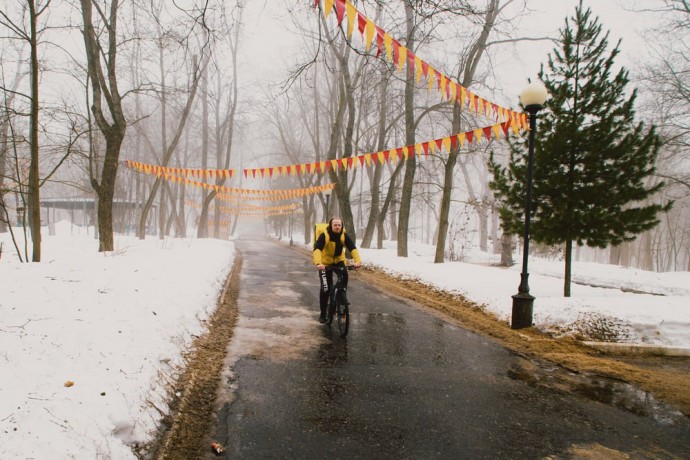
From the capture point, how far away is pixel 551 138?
823 cm

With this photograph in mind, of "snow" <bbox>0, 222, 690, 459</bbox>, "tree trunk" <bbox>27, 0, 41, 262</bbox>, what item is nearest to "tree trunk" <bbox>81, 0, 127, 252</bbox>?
"tree trunk" <bbox>27, 0, 41, 262</bbox>

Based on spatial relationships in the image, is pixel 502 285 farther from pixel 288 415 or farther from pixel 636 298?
pixel 288 415

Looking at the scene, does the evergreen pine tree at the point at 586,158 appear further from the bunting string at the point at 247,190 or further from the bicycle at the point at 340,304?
the bunting string at the point at 247,190

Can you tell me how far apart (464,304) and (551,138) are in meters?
3.95

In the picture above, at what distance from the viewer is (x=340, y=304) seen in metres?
6.67

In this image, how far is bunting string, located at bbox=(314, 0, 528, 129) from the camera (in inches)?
196

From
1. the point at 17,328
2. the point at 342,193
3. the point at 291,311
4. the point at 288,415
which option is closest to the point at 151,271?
the point at 291,311

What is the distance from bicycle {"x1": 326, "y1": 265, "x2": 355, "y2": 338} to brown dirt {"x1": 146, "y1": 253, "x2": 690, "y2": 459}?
1.76 m

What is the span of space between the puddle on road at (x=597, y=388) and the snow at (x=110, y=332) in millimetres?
1753

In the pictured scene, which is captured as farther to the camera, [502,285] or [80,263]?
[502,285]

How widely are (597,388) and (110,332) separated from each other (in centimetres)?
554

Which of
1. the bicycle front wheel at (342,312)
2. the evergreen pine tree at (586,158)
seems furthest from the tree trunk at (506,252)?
the bicycle front wheel at (342,312)

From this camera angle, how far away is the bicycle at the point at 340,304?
21.1ft

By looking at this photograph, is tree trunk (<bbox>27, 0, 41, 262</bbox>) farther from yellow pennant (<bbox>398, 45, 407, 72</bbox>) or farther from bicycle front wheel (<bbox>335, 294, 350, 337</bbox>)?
yellow pennant (<bbox>398, 45, 407, 72</bbox>)
